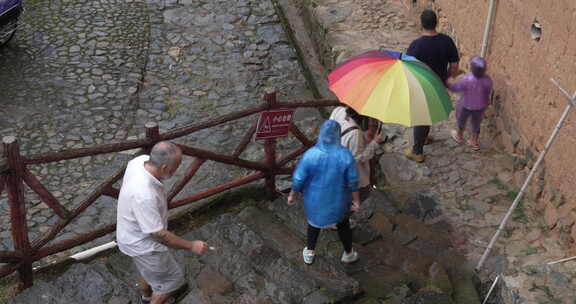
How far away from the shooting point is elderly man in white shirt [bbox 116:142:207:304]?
4.05 m

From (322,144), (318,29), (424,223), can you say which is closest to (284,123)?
(322,144)

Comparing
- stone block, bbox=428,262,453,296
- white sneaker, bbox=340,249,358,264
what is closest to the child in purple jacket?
stone block, bbox=428,262,453,296

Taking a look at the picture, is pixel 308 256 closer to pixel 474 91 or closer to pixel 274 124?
pixel 274 124

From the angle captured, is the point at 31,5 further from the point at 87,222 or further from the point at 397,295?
the point at 397,295

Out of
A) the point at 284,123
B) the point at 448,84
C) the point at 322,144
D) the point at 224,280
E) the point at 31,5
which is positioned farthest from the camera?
the point at 31,5

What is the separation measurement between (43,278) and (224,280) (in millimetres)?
1451

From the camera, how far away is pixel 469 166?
6.59 metres

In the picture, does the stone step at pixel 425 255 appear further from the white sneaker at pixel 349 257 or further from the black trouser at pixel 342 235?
the black trouser at pixel 342 235

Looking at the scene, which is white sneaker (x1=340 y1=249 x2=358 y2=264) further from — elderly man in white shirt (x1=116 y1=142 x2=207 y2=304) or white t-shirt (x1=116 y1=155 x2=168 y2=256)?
white t-shirt (x1=116 y1=155 x2=168 y2=256)

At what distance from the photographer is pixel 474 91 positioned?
6250mm

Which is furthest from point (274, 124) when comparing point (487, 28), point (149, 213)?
point (487, 28)

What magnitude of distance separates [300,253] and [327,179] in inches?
37.9

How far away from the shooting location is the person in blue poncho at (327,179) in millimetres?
4609

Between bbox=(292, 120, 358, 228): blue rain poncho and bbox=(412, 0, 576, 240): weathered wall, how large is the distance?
1889mm
